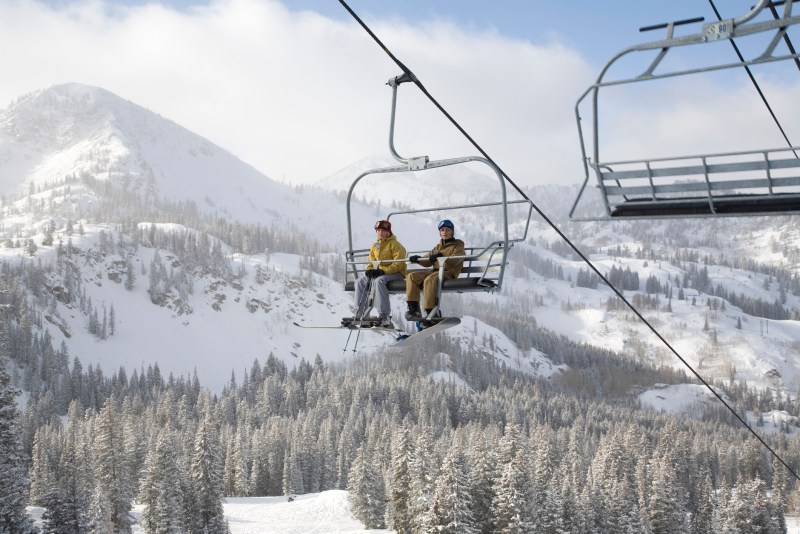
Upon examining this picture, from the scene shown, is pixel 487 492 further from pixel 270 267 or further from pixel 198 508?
pixel 270 267

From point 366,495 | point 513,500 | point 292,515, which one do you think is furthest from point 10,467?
point 292,515

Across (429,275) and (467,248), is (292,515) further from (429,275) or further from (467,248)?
(467,248)

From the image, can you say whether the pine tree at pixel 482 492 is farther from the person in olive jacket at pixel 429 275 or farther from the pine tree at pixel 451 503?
the person in olive jacket at pixel 429 275

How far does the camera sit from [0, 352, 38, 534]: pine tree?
2327cm

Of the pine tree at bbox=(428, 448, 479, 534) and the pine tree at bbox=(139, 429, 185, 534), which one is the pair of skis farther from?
the pine tree at bbox=(139, 429, 185, 534)

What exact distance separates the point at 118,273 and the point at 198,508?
461 ft

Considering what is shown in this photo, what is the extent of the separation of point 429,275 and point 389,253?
101 centimetres

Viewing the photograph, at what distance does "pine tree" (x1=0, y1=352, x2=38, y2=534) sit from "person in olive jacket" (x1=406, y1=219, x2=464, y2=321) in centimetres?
1786

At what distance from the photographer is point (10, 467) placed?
23797 millimetres

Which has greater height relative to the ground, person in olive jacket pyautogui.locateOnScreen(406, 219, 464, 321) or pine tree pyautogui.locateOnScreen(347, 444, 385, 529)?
person in olive jacket pyautogui.locateOnScreen(406, 219, 464, 321)

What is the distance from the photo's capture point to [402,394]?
116 meters

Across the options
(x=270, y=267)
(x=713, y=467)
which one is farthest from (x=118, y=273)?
(x=713, y=467)

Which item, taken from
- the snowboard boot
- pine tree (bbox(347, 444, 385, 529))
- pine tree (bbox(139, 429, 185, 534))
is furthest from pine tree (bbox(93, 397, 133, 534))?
the snowboard boot

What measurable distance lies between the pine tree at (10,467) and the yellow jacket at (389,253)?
675 inches
